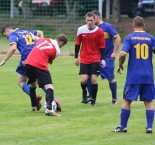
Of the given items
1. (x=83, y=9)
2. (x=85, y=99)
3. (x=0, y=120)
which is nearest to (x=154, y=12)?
(x=83, y=9)

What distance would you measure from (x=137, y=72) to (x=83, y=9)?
23.4 metres

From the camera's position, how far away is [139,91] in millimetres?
11953

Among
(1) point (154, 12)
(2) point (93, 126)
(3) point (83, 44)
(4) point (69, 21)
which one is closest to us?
(2) point (93, 126)

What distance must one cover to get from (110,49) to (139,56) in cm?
469

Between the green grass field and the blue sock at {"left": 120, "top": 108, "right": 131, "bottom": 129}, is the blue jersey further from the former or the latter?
the green grass field

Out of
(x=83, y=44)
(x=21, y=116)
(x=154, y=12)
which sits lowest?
(x=154, y=12)

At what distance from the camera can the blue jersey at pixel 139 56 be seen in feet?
39.0

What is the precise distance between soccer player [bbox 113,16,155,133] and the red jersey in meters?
2.28

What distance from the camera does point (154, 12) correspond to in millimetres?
48219

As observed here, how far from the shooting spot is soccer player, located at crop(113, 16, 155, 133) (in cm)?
1188

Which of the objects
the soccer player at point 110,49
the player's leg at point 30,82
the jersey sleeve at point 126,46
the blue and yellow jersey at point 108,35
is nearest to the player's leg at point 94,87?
the soccer player at point 110,49

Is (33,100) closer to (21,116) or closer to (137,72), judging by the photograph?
(21,116)

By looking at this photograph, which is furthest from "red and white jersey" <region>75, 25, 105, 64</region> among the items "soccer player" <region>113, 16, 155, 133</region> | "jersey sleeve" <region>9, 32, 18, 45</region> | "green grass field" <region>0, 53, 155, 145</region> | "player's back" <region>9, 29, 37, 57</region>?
"soccer player" <region>113, 16, 155, 133</region>

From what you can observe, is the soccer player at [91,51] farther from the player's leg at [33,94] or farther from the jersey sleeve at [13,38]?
the player's leg at [33,94]
